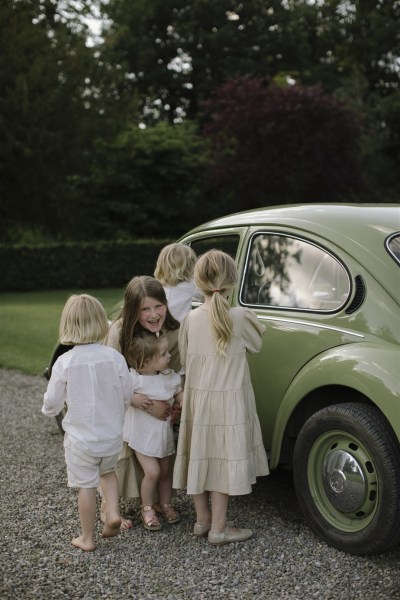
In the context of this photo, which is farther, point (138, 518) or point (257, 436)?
point (138, 518)

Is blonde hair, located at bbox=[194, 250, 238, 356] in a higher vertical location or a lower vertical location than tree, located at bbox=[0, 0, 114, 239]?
lower

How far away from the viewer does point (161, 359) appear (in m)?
4.28

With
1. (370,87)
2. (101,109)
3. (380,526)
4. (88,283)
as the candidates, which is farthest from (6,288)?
(370,87)

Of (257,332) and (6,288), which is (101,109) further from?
(257,332)

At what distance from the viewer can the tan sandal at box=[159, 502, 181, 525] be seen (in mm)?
4363

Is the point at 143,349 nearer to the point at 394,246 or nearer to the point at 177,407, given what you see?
the point at 177,407

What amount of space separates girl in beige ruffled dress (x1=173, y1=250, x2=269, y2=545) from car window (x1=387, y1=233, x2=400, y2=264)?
0.82 meters

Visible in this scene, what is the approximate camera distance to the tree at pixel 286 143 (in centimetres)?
2659

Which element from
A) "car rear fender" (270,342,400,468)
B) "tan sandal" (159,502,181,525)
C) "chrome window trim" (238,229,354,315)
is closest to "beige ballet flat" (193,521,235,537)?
"tan sandal" (159,502,181,525)

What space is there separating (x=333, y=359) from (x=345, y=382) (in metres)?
0.16

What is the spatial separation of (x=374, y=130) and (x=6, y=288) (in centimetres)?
1940

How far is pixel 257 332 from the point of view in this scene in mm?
4062

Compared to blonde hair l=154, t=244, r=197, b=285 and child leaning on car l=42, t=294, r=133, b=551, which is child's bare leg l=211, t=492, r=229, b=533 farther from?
blonde hair l=154, t=244, r=197, b=285

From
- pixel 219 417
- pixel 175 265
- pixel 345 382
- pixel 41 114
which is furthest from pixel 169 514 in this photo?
pixel 41 114
